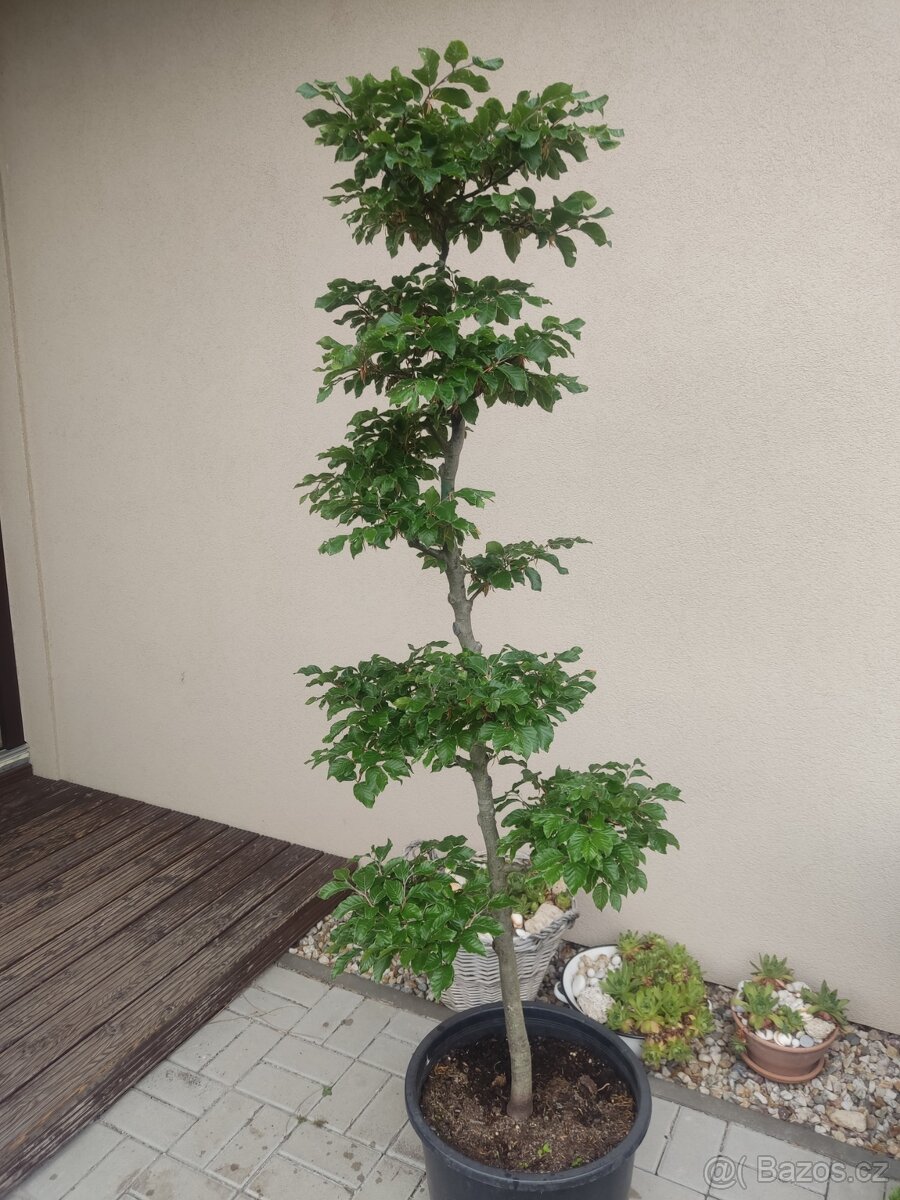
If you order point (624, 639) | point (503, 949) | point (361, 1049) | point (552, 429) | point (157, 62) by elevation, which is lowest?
point (361, 1049)

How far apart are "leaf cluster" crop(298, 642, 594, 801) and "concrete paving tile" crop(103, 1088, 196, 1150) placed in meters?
1.21

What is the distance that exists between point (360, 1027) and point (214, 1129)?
49cm

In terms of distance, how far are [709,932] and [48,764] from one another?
3006 millimetres

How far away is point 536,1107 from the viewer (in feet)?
5.73

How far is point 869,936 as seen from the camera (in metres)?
2.26

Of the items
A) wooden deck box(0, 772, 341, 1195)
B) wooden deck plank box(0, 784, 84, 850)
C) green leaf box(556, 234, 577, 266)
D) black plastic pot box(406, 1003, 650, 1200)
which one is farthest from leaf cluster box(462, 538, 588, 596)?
wooden deck plank box(0, 784, 84, 850)

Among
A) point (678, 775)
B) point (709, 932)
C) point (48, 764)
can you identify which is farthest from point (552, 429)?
point (48, 764)

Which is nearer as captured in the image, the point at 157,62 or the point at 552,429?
the point at 552,429

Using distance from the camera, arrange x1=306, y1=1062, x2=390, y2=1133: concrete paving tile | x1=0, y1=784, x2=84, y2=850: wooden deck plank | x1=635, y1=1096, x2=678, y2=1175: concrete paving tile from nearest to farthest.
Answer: x1=635, y1=1096, x2=678, y2=1175: concrete paving tile, x1=306, y1=1062, x2=390, y2=1133: concrete paving tile, x1=0, y1=784, x2=84, y2=850: wooden deck plank

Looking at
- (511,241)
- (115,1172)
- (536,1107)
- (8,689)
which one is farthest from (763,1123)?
(8,689)

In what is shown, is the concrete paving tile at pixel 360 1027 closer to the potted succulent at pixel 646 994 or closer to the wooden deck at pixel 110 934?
the wooden deck at pixel 110 934

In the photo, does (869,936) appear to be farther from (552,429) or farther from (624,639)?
(552,429)

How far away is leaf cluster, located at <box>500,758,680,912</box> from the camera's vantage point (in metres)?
1.35

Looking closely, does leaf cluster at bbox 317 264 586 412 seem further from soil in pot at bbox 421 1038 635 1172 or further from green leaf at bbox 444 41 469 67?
soil in pot at bbox 421 1038 635 1172
